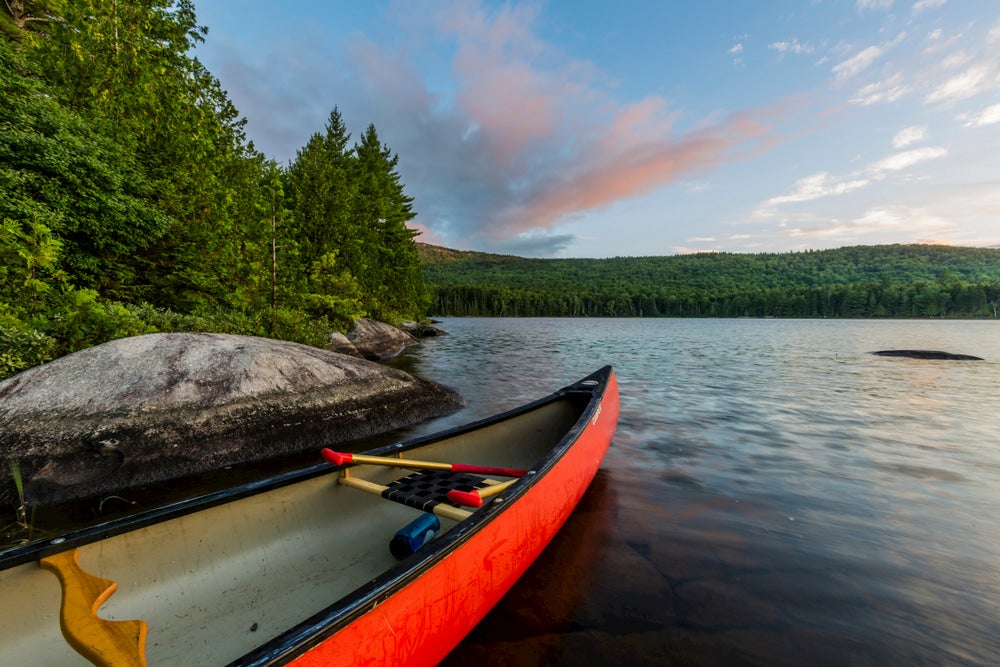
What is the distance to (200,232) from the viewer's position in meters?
13.4

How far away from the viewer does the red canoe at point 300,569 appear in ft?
7.18

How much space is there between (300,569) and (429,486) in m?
1.40

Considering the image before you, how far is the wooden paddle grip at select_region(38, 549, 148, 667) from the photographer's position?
6.67ft

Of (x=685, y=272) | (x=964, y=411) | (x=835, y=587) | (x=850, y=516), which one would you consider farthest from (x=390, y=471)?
(x=685, y=272)

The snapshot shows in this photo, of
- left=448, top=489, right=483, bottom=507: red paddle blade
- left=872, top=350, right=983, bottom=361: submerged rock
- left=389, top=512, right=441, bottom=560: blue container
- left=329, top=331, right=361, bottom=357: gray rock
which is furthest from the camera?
left=872, top=350, right=983, bottom=361: submerged rock

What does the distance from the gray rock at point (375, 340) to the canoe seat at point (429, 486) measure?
16.6 m

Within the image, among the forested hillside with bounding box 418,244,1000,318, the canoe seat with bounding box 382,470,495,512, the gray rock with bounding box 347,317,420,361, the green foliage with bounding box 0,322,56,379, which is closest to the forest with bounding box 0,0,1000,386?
the green foliage with bounding box 0,322,56,379

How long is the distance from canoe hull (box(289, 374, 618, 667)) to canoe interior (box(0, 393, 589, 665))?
0.26 meters

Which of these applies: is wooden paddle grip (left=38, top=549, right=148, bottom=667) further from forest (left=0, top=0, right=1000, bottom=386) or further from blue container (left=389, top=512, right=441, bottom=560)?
forest (left=0, top=0, right=1000, bottom=386)

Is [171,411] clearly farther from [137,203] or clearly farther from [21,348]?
[137,203]

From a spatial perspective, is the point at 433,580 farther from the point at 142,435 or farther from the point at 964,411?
the point at 964,411

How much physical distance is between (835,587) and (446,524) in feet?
13.2

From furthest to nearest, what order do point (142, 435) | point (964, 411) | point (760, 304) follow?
1. point (760, 304)
2. point (964, 411)
3. point (142, 435)

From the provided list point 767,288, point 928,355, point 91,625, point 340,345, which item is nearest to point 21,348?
point 91,625
